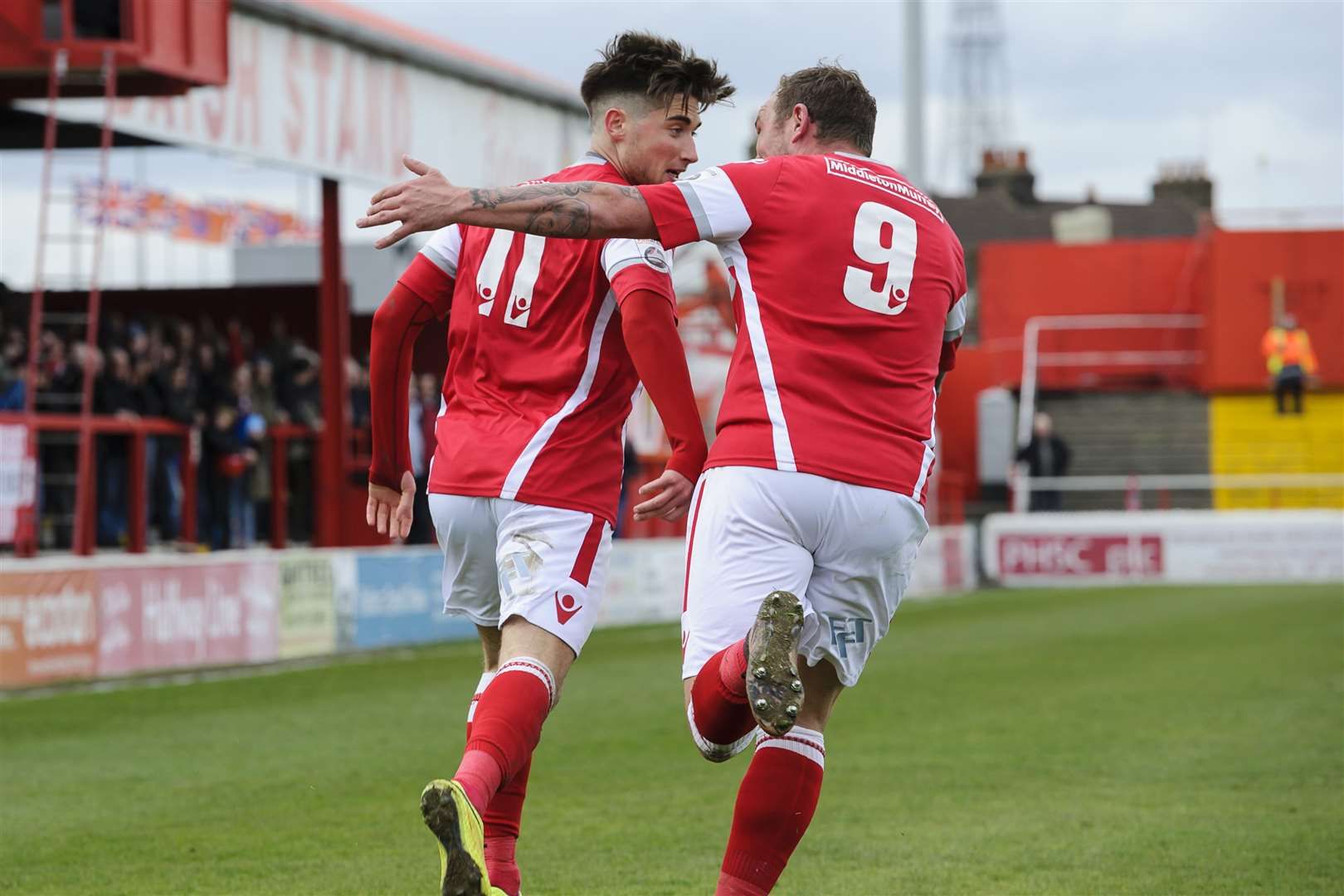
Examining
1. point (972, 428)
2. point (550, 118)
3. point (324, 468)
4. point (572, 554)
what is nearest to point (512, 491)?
point (572, 554)

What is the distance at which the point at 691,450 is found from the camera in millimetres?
4910

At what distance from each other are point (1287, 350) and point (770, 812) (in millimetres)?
33121

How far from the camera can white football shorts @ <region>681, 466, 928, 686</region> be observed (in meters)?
4.60

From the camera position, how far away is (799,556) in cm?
463

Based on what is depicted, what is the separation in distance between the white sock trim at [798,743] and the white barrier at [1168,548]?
26.0m

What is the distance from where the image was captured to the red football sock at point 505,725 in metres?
4.51

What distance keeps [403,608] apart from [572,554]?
1285 centimetres

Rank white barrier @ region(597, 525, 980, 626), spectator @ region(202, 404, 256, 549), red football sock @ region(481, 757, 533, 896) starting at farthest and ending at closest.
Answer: white barrier @ region(597, 525, 980, 626) < spectator @ region(202, 404, 256, 549) < red football sock @ region(481, 757, 533, 896)

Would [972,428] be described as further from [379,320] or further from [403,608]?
[379,320]

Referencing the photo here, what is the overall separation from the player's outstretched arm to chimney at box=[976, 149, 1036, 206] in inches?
2490

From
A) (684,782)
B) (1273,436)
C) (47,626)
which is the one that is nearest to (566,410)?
(684,782)

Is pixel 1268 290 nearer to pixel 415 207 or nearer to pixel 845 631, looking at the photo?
pixel 845 631

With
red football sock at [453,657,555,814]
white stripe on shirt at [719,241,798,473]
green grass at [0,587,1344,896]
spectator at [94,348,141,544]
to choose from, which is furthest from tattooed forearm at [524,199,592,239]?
spectator at [94,348,141,544]

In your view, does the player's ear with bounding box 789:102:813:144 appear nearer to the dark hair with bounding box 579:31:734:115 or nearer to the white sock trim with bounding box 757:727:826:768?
the dark hair with bounding box 579:31:734:115
